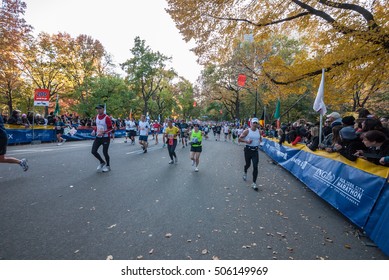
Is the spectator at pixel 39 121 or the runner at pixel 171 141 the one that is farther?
the spectator at pixel 39 121

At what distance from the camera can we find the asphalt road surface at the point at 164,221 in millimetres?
2918

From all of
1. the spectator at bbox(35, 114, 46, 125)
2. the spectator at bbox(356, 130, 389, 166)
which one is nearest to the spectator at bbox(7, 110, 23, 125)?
the spectator at bbox(35, 114, 46, 125)

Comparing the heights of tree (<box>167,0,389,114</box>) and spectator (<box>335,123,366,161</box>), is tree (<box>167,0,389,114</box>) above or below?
above

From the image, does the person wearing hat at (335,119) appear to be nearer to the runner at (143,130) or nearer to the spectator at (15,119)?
the runner at (143,130)

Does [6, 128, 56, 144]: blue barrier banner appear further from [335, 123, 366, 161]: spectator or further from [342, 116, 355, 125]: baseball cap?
[342, 116, 355, 125]: baseball cap

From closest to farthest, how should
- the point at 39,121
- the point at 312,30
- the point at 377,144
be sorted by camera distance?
the point at 377,144 → the point at 312,30 → the point at 39,121

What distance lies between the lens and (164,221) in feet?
12.4

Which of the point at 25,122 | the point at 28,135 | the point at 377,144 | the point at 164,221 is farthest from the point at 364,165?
the point at 25,122

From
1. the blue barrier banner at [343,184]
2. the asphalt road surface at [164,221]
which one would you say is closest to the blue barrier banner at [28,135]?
the asphalt road surface at [164,221]

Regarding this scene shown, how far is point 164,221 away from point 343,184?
12.6ft

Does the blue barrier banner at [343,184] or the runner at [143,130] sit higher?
the runner at [143,130]

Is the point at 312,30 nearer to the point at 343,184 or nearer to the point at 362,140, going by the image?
the point at 362,140

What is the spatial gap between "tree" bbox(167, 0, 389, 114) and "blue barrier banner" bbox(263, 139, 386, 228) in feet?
12.1

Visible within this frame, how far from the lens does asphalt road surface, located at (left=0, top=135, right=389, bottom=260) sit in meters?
2.92
